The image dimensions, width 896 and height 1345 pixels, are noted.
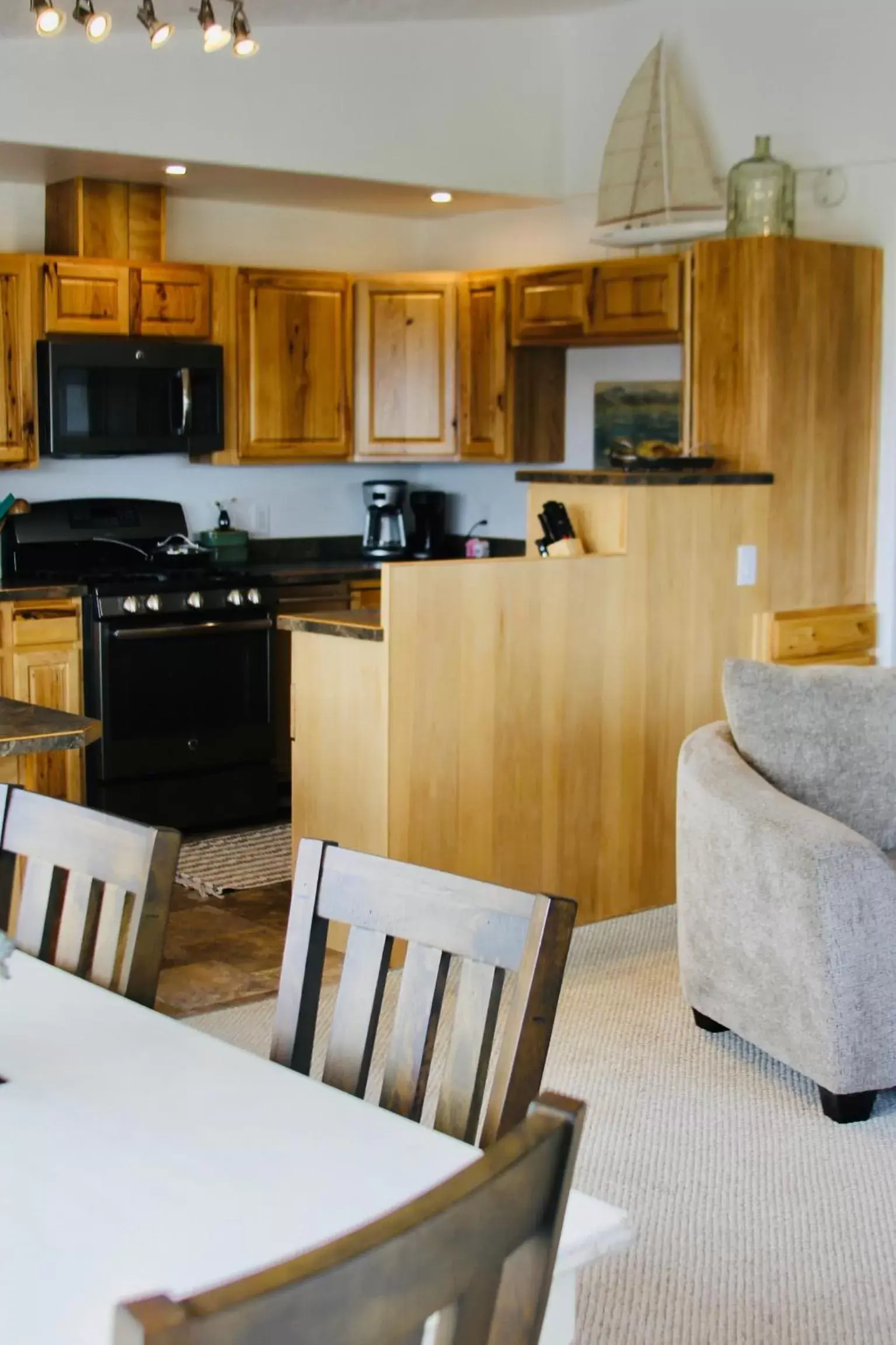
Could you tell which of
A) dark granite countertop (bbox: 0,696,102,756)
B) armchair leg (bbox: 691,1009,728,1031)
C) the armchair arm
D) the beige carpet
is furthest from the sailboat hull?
dark granite countertop (bbox: 0,696,102,756)

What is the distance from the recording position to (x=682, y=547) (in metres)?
4.81

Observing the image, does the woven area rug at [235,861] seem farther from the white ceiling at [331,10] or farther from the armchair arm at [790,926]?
the white ceiling at [331,10]

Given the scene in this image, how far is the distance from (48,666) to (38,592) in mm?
271

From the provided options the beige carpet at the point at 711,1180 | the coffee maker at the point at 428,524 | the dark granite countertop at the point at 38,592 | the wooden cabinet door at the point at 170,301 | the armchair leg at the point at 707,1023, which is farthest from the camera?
the coffee maker at the point at 428,524

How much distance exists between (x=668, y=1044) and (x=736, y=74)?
3656 millimetres

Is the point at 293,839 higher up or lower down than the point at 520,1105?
lower down

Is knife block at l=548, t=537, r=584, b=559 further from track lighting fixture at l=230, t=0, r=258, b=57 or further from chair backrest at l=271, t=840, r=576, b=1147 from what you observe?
chair backrest at l=271, t=840, r=576, b=1147

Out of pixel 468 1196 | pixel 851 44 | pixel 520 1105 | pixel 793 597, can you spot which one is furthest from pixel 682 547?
pixel 468 1196

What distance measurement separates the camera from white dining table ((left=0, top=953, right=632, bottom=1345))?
1227 millimetres

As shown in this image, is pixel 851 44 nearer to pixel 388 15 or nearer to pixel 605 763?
pixel 388 15

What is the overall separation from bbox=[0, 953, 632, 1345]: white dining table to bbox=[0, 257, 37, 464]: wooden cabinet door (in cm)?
431

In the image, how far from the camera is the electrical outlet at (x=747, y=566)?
4.98 m

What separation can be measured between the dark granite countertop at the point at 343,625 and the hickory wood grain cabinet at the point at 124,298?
6.26 ft

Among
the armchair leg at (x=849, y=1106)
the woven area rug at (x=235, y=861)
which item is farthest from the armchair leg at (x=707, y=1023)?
the woven area rug at (x=235, y=861)
